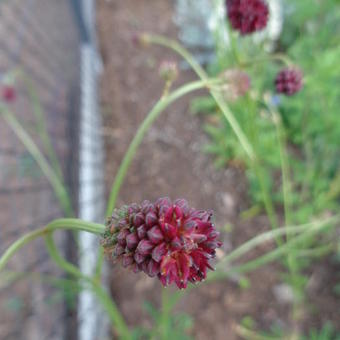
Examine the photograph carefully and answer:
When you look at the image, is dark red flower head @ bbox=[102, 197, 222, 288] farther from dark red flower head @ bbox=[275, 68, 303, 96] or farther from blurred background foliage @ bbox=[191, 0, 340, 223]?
blurred background foliage @ bbox=[191, 0, 340, 223]

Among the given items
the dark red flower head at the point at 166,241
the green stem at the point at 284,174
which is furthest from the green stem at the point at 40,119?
the dark red flower head at the point at 166,241

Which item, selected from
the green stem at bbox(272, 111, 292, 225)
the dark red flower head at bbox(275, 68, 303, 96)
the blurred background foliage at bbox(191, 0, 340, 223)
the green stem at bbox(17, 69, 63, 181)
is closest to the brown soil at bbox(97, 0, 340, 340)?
the blurred background foliage at bbox(191, 0, 340, 223)

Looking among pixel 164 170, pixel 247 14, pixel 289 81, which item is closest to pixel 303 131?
pixel 164 170

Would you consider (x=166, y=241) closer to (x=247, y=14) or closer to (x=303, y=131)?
(x=247, y=14)

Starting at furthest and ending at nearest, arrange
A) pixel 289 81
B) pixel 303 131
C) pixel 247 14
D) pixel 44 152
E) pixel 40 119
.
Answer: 1. pixel 303 131
2. pixel 44 152
3. pixel 40 119
4. pixel 289 81
5. pixel 247 14

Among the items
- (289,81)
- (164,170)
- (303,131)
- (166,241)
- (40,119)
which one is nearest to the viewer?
(166,241)

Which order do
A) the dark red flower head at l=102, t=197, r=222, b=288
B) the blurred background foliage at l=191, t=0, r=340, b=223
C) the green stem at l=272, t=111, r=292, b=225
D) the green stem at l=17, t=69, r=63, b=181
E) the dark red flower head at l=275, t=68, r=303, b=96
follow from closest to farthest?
the dark red flower head at l=102, t=197, r=222, b=288 → the dark red flower head at l=275, t=68, r=303, b=96 → the green stem at l=272, t=111, r=292, b=225 → the green stem at l=17, t=69, r=63, b=181 → the blurred background foliage at l=191, t=0, r=340, b=223
